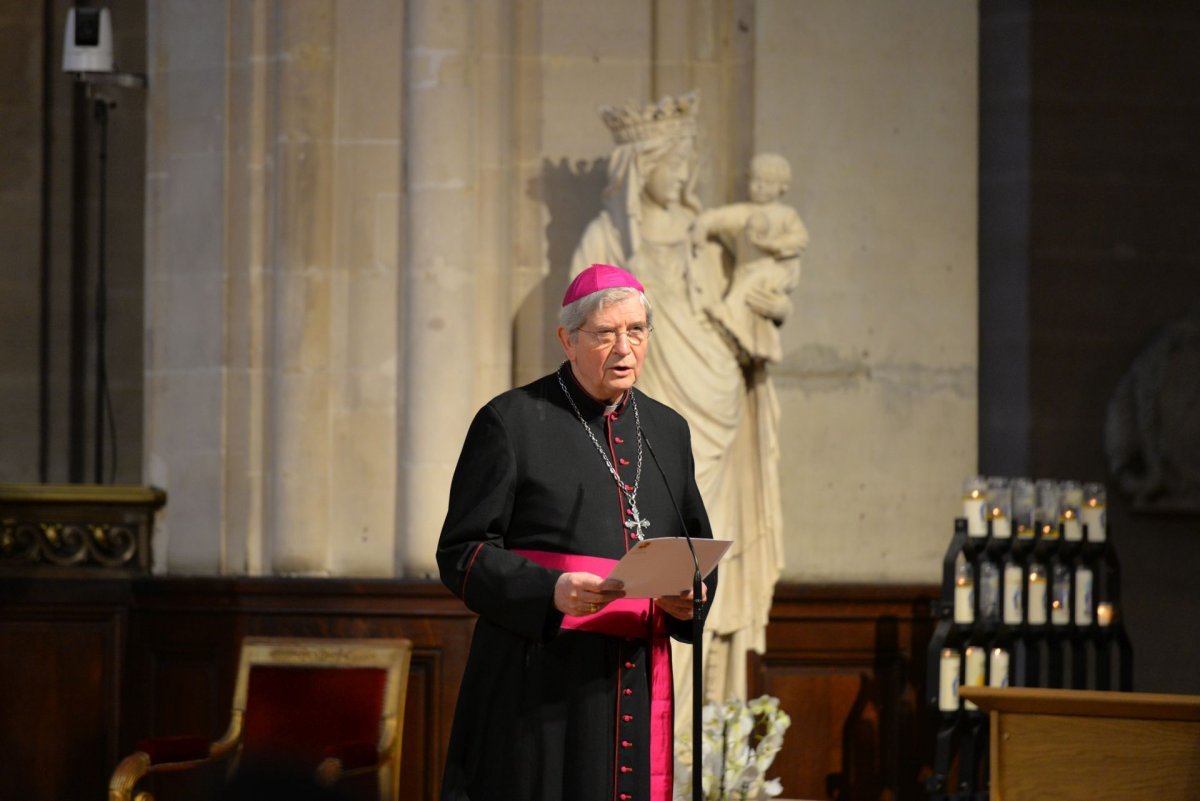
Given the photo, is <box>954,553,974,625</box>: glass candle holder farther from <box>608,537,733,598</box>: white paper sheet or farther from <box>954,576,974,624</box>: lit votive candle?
<box>608,537,733,598</box>: white paper sheet

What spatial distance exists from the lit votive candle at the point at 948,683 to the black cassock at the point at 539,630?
2.57 m

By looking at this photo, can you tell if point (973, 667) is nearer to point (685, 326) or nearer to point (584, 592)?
point (685, 326)

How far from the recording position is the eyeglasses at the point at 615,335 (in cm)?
337

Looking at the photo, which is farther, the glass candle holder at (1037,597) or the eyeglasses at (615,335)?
the glass candle holder at (1037,597)

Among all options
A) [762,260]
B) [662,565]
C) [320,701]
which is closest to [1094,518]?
[762,260]

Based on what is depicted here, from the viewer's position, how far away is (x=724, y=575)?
6.11 meters

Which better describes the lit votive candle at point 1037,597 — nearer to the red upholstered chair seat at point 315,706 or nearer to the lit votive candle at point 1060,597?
the lit votive candle at point 1060,597

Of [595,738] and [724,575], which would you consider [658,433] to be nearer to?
[595,738]

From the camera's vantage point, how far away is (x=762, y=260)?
6184 mm

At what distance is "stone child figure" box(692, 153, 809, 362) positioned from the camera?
241 inches

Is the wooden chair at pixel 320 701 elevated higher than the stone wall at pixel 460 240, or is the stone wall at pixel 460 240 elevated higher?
the stone wall at pixel 460 240

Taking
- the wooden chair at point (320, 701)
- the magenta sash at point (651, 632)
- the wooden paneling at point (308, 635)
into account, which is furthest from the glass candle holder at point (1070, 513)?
the magenta sash at point (651, 632)

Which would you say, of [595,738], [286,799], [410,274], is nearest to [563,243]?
[410,274]

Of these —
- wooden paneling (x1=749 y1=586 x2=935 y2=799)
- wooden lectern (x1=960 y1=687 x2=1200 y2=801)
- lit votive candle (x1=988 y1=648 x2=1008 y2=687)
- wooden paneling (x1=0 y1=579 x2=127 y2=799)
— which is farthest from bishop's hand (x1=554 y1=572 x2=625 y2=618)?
wooden paneling (x1=0 y1=579 x2=127 y2=799)
